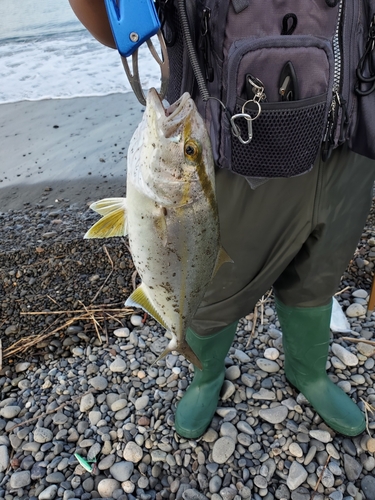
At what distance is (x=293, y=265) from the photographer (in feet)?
7.94

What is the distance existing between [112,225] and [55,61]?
12.2m

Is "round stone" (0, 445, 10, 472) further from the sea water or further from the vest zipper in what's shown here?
the sea water

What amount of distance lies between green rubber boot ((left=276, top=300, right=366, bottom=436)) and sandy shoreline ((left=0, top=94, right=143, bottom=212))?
3.73m

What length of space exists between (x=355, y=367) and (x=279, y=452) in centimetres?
94

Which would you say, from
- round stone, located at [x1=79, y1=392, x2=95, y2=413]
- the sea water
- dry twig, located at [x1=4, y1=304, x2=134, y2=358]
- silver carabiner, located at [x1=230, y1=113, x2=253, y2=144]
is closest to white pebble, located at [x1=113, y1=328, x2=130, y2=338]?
dry twig, located at [x1=4, y1=304, x2=134, y2=358]

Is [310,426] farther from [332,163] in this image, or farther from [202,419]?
[332,163]

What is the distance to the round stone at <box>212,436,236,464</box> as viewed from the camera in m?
2.68

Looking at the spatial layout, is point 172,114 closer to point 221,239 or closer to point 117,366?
point 221,239

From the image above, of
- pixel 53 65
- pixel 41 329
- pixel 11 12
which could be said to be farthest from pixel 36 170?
pixel 11 12

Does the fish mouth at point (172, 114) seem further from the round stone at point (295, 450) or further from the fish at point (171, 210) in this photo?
the round stone at point (295, 450)

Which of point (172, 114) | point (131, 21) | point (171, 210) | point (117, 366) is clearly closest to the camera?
point (131, 21)

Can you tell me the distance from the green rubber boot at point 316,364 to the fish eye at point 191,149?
1.46 meters

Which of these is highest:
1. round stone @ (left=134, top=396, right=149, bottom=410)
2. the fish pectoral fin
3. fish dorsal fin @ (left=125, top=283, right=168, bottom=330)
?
the fish pectoral fin

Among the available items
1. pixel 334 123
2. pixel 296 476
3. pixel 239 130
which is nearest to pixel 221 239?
pixel 239 130
